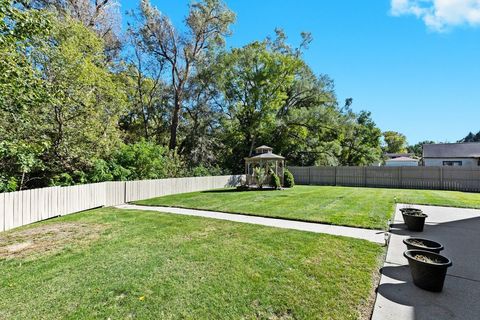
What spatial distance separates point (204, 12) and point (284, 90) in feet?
29.8

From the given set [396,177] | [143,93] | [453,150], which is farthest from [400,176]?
[143,93]

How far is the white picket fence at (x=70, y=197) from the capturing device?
20.1 ft

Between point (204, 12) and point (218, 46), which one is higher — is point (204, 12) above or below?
above

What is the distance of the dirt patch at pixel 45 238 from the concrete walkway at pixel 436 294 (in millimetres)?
5242

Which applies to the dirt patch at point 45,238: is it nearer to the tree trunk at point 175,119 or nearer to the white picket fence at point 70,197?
the white picket fence at point 70,197

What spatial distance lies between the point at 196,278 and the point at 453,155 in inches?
1125

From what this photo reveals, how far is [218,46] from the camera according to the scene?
2044 centimetres

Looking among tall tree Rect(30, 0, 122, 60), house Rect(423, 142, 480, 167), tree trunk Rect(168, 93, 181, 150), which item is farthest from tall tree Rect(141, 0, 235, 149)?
house Rect(423, 142, 480, 167)

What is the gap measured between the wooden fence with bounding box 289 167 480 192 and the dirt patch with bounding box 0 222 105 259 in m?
17.0

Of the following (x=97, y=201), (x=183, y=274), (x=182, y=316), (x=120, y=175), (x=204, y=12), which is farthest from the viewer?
(x=204, y=12)

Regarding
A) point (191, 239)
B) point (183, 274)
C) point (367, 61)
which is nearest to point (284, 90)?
point (367, 61)

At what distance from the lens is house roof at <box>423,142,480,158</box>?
2266cm

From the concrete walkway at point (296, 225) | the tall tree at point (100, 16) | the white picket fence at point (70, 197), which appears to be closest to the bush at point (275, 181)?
the white picket fence at point (70, 197)

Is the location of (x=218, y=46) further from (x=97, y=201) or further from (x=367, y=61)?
(x=97, y=201)
